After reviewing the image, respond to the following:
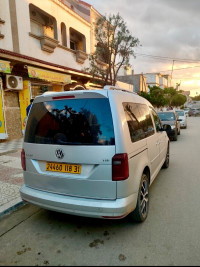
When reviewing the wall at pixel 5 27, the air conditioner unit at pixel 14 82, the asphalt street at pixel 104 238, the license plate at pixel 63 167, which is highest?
the wall at pixel 5 27

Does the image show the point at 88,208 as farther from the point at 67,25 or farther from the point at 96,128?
the point at 67,25

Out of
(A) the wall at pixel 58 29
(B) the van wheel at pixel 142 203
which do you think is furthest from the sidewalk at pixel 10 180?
(A) the wall at pixel 58 29

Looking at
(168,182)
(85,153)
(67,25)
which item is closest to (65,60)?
(67,25)

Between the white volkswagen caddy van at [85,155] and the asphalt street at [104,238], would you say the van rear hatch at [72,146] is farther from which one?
the asphalt street at [104,238]

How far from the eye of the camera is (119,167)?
7.32 feet

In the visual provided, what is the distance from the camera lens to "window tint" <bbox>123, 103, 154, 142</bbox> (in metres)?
2.59

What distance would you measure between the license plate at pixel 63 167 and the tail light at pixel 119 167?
0.45 metres

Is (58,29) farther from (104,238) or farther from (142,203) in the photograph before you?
(104,238)

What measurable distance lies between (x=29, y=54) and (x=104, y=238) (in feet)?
33.1

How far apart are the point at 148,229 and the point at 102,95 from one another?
196cm

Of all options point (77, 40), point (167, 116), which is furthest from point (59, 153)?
point (77, 40)

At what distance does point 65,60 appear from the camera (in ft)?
41.2

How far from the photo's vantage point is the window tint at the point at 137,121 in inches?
102

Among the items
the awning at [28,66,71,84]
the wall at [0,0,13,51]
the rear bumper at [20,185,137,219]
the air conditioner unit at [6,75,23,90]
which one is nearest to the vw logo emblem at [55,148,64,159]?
the rear bumper at [20,185,137,219]
